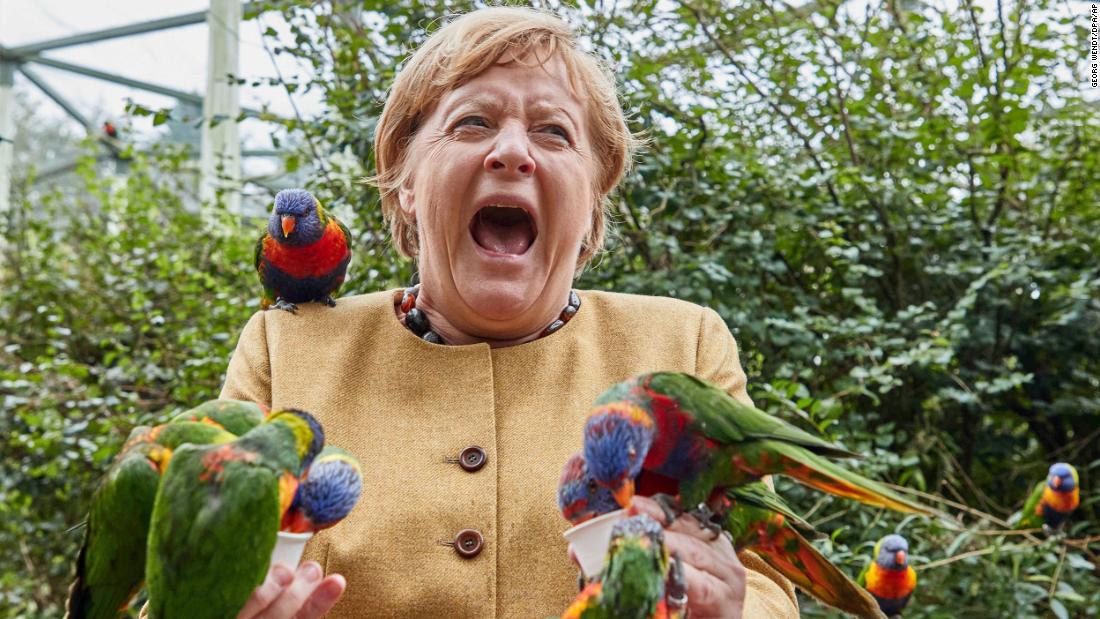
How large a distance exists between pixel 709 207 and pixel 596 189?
1154mm

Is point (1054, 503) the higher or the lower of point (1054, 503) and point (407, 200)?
the lower

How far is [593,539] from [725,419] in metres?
0.20

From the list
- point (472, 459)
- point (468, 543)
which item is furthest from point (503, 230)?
point (468, 543)

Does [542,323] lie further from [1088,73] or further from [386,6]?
[1088,73]

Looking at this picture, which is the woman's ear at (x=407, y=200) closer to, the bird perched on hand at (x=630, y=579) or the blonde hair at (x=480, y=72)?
the blonde hair at (x=480, y=72)

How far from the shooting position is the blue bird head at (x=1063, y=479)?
2605 millimetres

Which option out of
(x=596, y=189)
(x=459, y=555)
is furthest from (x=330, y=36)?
(x=459, y=555)

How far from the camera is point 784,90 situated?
10.6ft

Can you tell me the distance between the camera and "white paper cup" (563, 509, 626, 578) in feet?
2.87

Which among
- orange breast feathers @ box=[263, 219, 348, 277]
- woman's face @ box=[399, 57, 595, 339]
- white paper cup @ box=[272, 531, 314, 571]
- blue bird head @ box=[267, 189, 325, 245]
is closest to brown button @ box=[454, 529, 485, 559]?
woman's face @ box=[399, 57, 595, 339]

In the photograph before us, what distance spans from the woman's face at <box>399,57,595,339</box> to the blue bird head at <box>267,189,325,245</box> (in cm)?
63

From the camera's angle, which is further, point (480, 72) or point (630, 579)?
point (480, 72)

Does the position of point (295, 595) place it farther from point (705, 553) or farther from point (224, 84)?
point (224, 84)

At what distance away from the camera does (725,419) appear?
98cm
